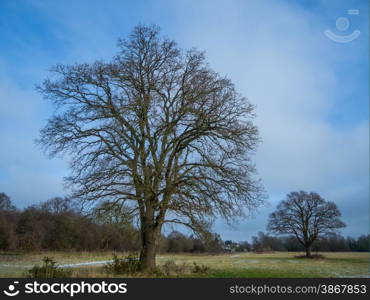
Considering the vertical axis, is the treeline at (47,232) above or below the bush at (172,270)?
above

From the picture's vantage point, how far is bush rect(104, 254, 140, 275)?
1538cm

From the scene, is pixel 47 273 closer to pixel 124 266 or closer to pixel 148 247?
pixel 124 266

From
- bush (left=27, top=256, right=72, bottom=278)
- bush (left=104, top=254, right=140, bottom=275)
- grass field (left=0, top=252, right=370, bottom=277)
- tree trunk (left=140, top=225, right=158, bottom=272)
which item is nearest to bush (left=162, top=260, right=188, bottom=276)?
tree trunk (left=140, top=225, right=158, bottom=272)

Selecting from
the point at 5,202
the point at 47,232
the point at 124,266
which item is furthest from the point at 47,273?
the point at 5,202

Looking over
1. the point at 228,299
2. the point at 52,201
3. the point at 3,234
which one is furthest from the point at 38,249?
the point at 228,299

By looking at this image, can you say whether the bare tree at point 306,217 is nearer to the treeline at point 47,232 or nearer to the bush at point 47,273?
the treeline at point 47,232

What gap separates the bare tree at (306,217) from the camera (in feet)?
152

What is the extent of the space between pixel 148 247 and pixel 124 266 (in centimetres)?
146

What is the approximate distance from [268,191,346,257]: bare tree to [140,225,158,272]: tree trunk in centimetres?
3529

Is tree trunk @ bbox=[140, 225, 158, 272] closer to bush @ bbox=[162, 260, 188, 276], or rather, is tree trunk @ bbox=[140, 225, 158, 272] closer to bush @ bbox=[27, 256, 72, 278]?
bush @ bbox=[162, 260, 188, 276]

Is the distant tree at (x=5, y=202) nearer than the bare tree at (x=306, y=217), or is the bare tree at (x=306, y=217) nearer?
the bare tree at (x=306, y=217)

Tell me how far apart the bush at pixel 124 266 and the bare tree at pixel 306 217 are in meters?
36.0

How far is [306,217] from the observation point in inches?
1868

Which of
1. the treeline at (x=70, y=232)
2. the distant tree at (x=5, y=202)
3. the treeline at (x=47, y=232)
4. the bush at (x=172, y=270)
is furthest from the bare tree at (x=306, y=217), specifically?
the distant tree at (x=5, y=202)
